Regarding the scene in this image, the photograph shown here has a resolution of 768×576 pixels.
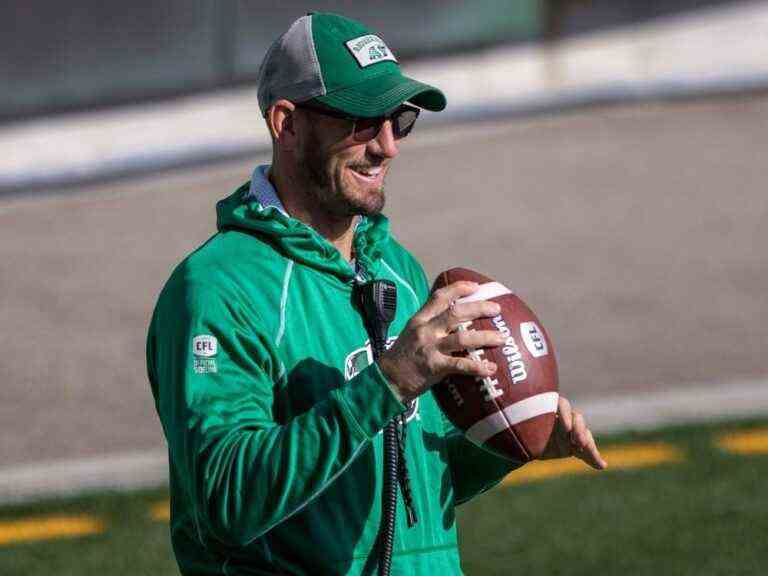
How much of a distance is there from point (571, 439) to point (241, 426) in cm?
98

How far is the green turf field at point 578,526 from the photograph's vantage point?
25.7 ft

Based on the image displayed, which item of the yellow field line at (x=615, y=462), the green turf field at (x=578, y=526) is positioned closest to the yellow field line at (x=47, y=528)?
the green turf field at (x=578, y=526)

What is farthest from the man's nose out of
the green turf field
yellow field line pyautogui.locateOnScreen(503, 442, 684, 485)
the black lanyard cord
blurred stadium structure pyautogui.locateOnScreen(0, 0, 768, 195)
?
blurred stadium structure pyautogui.locateOnScreen(0, 0, 768, 195)

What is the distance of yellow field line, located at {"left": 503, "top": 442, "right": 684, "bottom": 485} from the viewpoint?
29.1 ft

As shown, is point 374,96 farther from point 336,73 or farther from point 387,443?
point 387,443

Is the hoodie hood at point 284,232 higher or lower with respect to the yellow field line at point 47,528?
higher

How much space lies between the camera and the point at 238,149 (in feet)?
48.6

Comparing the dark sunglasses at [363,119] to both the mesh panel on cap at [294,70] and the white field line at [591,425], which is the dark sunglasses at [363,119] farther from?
the white field line at [591,425]

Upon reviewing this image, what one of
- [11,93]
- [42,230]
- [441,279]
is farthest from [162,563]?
[11,93]

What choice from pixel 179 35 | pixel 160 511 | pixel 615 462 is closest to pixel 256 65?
pixel 179 35

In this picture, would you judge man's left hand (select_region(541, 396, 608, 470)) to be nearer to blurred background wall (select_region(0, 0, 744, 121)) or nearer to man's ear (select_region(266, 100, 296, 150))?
man's ear (select_region(266, 100, 296, 150))

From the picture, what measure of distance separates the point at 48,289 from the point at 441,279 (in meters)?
8.12

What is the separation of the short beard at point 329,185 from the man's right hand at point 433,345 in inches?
17.0

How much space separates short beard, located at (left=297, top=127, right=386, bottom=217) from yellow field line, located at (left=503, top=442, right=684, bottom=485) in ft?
15.9
